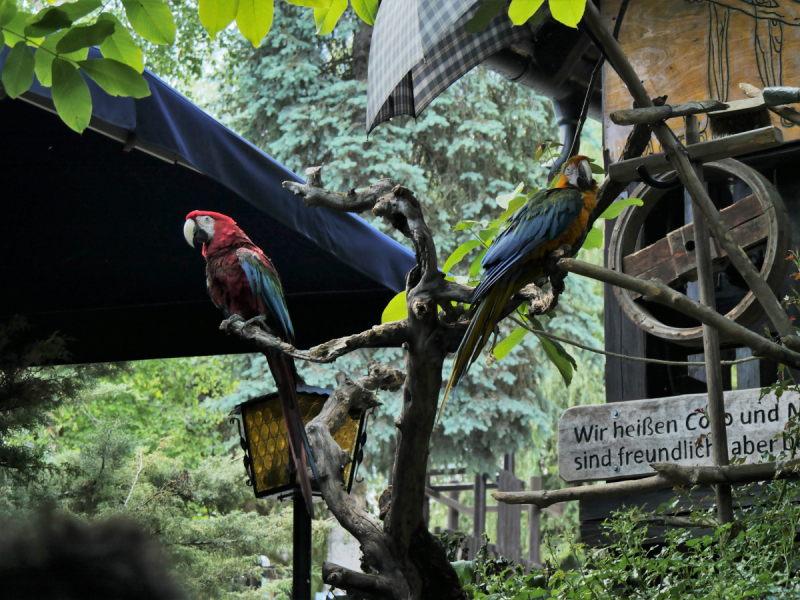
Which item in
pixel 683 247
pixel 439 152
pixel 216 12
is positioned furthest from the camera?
pixel 439 152

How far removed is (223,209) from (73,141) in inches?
22.2

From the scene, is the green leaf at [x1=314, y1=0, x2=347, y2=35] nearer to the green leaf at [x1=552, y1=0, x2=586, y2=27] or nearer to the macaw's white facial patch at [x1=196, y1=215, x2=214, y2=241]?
the green leaf at [x1=552, y1=0, x2=586, y2=27]

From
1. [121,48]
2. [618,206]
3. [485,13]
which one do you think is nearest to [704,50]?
[618,206]

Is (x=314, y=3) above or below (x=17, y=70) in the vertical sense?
above

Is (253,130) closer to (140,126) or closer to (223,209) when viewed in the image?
(223,209)

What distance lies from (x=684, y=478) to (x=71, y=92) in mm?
1280

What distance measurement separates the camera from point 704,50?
302cm

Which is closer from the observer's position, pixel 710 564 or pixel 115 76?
pixel 710 564

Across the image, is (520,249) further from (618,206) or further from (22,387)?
(22,387)

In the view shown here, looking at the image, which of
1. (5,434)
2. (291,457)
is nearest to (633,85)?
(291,457)

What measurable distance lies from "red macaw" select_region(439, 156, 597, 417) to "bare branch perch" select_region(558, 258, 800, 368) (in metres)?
0.12

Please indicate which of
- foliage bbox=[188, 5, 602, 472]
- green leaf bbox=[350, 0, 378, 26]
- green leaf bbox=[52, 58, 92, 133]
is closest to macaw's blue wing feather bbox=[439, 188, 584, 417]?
green leaf bbox=[350, 0, 378, 26]

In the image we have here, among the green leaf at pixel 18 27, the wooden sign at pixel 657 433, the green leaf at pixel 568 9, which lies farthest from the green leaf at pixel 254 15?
the wooden sign at pixel 657 433

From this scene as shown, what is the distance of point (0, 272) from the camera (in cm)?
248
